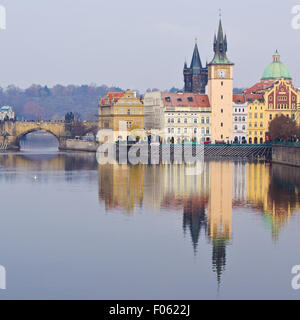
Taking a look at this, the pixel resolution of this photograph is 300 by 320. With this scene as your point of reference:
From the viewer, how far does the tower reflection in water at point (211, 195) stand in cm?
3916

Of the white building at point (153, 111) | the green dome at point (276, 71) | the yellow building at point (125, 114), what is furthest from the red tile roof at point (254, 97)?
the yellow building at point (125, 114)

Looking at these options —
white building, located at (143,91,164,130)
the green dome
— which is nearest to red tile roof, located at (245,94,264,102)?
white building, located at (143,91,164,130)

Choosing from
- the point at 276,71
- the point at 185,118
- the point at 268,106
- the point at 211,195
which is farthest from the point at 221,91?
the point at 211,195

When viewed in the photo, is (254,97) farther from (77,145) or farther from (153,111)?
(77,145)

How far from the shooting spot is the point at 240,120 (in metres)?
123

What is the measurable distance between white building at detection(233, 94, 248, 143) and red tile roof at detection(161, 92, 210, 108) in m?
4.38

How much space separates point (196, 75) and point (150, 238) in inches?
4511

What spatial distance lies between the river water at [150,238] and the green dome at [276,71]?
254 feet

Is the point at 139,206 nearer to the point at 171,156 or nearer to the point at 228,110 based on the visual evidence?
the point at 171,156

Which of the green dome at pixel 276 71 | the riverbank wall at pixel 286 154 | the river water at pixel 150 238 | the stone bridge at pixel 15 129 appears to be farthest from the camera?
the stone bridge at pixel 15 129

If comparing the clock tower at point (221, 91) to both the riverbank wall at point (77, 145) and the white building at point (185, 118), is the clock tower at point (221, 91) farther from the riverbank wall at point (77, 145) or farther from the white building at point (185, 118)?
the riverbank wall at point (77, 145)

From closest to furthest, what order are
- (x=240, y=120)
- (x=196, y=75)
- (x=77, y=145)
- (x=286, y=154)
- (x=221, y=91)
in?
(x=286, y=154), (x=221, y=91), (x=240, y=120), (x=77, y=145), (x=196, y=75)

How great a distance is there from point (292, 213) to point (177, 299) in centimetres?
2028

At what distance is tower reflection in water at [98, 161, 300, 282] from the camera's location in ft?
128
